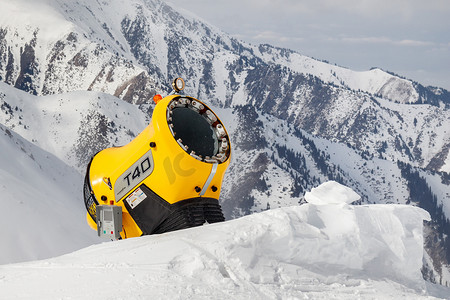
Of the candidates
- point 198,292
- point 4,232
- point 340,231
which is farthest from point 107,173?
point 4,232

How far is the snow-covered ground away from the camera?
20.2 ft

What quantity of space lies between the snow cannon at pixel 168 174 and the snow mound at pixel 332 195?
194 centimetres

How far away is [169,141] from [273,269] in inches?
120

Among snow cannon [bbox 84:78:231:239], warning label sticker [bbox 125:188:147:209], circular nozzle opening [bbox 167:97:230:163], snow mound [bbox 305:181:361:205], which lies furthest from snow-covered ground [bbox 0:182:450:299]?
circular nozzle opening [bbox 167:97:230:163]

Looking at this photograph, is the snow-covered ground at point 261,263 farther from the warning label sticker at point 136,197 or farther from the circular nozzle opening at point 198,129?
the circular nozzle opening at point 198,129

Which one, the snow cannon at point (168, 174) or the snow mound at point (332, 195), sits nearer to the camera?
the snow cannon at point (168, 174)

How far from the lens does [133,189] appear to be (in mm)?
9055

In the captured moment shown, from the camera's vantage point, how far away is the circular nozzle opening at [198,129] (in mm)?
8641

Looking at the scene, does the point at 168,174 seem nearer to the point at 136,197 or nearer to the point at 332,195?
the point at 136,197

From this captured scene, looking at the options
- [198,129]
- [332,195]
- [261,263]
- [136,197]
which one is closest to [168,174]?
[136,197]

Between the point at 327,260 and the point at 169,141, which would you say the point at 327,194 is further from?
the point at 169,141

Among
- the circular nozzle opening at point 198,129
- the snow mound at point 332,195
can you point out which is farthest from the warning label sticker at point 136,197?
the snow mound at point 332,195

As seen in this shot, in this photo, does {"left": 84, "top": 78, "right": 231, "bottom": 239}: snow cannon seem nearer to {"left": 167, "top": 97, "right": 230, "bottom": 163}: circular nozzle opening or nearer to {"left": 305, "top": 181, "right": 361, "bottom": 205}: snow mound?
{"left": 167, "top": 97, "right": 230, "bottom": 163}: circular nozzle opening

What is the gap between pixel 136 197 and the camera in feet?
29.7
